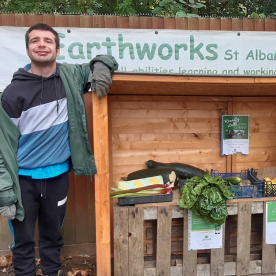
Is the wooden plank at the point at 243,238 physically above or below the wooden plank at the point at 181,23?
below

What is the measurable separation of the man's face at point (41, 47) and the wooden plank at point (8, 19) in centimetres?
126

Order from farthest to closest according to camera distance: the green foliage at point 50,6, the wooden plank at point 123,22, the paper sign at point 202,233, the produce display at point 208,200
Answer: the green foliage at point 50,6 → the wooden plank at point 123,22 → the paper sign at point 202,233 → the produce display at point 208,200

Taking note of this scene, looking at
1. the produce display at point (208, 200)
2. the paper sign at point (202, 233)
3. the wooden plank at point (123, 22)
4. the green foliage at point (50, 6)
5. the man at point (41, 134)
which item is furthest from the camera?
the green foliage at point (50, 6)

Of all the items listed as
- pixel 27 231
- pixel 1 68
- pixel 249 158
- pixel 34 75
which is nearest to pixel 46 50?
pixel 34 75

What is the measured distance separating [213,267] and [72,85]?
7.48ft

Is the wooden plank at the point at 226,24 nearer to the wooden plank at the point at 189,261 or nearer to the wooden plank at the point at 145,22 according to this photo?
the wooden plank at the point at 145,22

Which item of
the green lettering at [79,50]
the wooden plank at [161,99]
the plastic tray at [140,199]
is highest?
the green lettering at [79,50]

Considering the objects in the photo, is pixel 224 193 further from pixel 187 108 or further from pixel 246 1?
pixel 246 1

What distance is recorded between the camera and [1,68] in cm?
302

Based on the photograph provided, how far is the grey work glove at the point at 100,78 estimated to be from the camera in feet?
7.00

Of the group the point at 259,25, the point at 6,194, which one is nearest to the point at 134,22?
the point at 259,25

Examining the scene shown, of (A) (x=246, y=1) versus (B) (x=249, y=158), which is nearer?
(B) (x=249, y=158)

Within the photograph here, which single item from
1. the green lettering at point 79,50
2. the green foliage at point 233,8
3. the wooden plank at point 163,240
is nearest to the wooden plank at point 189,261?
the wooden plank at point 163,240

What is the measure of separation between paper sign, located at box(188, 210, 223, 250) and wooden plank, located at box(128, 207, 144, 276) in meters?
0.50
